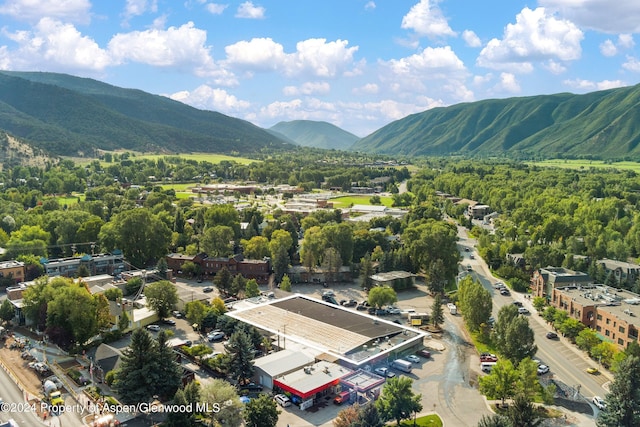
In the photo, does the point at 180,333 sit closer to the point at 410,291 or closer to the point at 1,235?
the point at 410,291

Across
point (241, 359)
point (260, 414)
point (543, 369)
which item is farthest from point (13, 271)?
point (543, 369)

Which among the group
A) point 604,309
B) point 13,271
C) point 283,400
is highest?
point 604,309

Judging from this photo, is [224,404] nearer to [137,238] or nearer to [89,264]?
[89,264]

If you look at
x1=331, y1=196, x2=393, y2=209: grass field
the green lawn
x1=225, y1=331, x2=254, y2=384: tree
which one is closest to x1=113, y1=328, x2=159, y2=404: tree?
x1=225, y1=331, x2=254, y2=384: tree

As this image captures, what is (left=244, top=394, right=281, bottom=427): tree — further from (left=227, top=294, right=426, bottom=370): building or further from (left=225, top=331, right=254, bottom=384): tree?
(left=227, top=294, right=426, bottom=370): building

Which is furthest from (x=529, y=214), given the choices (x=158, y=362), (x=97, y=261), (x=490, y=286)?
(x=158, y=362)

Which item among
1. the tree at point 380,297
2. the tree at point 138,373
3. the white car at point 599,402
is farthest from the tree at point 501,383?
the tree at point 138,373

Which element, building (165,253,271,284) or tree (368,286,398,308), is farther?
building (165,253,271,284)
